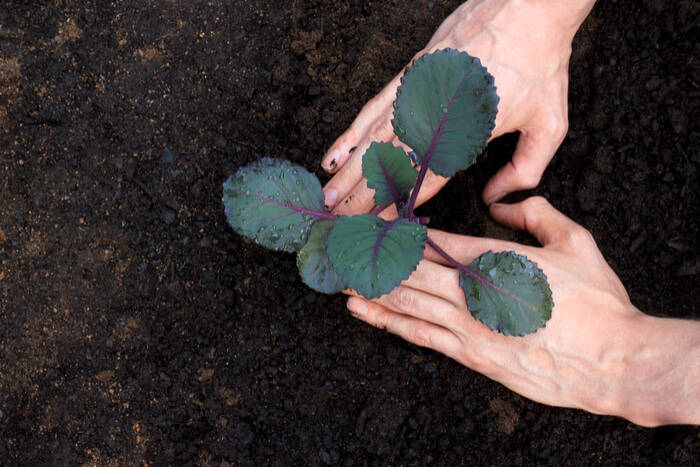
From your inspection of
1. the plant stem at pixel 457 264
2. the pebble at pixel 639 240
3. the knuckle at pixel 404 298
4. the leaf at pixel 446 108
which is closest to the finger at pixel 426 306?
the knuckle at pixel 404 298

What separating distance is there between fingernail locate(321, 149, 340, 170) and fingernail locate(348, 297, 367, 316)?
34 centimetres

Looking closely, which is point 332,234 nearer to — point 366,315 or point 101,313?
point 366,315

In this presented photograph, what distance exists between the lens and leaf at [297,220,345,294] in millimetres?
1227

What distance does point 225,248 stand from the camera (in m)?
1.54

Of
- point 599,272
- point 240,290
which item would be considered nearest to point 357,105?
point 240,290

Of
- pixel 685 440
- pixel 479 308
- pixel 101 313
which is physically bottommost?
pixel 101 313

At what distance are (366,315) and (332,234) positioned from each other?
1.37 ft

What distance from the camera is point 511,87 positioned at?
53.3 inches

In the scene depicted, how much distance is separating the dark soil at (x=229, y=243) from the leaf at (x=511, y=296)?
38 centimetres

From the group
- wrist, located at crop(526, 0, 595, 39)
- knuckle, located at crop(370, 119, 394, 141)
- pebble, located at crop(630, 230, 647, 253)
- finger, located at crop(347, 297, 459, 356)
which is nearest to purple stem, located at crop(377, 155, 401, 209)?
knuckle, located at crop(370, 119, 394, 141)

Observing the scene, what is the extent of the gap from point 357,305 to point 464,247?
0.31m

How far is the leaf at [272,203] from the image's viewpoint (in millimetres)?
1178

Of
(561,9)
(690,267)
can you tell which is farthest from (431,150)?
(690,267)

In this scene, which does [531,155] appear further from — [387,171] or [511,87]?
[387,171]
